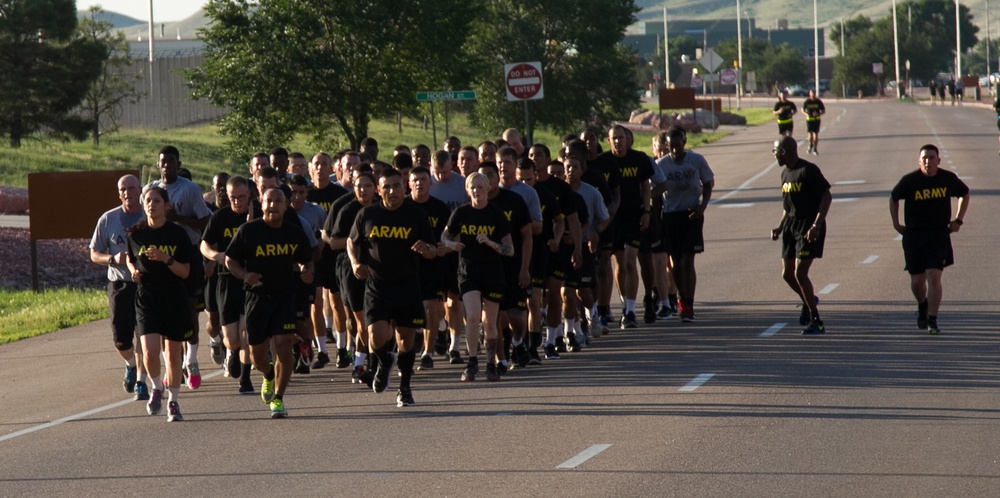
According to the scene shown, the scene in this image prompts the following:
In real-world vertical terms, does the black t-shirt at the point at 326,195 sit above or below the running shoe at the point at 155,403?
above

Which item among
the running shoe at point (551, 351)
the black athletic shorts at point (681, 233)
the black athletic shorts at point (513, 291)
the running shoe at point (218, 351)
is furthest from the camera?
the black athletic shorts at point (681, 233)

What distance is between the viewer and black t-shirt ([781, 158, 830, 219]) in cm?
1463

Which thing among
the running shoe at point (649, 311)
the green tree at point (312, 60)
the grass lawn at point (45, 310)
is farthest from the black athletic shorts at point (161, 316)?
the green tree at point (312, 60)

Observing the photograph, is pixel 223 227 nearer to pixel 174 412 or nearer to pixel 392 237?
pixel 392 237

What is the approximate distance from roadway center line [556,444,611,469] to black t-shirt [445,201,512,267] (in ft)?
9.63

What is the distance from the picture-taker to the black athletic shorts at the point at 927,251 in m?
14.5

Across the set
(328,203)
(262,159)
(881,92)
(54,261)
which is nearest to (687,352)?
Result: (328,203)

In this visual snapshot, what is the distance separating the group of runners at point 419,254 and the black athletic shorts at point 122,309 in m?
0.02

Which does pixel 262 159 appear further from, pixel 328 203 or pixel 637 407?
pixel 637 407

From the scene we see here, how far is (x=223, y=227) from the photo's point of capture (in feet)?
39.6

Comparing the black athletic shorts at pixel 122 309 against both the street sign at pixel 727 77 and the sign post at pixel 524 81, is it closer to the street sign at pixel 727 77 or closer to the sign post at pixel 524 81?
the sign post at pixel 524 81

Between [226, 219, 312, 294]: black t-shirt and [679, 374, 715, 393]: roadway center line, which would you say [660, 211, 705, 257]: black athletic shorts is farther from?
[226, 219, 312, 294]: black t-shirt

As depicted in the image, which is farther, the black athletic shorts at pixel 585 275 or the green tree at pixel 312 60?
the green tree at pixel 312 60

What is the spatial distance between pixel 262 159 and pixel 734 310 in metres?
5.50
